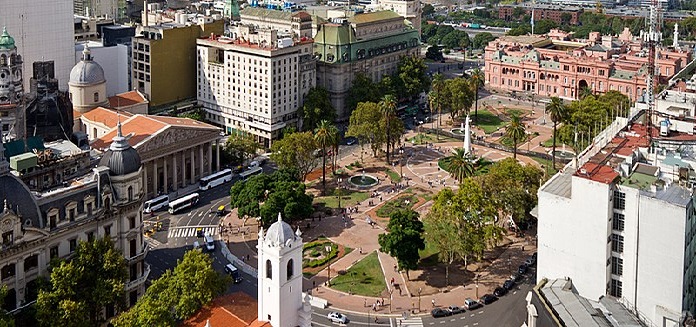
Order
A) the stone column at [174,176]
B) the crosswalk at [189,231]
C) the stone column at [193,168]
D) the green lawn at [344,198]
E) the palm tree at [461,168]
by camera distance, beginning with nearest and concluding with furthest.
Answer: the crosswalk at [189,231], the palm tree at [461,168], the green lawn at [344,198], the stone column at [174,176], the stone column at [193,168]

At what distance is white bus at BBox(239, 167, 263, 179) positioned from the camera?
16788 centimetres

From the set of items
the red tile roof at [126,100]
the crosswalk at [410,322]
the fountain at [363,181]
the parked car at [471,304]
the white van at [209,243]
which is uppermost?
the red tile roof at [126,100]

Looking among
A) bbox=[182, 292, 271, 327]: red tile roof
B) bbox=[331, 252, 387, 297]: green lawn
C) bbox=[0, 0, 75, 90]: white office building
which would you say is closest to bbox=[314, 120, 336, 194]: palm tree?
bbox=[331, 252, 387, 297]: green lawn

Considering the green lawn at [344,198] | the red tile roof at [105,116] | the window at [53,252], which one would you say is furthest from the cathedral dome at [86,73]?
the window at [53,252]

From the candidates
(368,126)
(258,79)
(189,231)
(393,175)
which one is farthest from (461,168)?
(258,79)

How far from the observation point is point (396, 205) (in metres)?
150

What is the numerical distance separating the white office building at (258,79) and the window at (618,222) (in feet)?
366

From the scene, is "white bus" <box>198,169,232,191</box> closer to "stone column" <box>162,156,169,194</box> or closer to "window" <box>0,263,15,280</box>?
"stone column" <box>162,156,169,194</box>

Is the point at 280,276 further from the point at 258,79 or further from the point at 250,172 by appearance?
the point at 258,79

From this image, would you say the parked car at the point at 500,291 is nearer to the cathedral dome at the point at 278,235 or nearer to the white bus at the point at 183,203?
the cathedral dome at the point at 278,235

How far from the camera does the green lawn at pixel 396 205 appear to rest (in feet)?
480

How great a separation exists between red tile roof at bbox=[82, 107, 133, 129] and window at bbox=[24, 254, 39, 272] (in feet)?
201

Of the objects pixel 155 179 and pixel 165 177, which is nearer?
pixel 155 179

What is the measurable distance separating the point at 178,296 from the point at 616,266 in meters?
49.8
